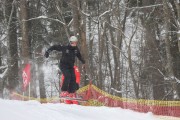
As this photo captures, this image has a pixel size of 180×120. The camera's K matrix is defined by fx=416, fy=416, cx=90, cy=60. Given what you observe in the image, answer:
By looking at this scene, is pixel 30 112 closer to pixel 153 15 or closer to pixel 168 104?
pixel 168 104

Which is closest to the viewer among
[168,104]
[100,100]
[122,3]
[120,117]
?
[120,117]

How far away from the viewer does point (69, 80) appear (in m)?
12.1

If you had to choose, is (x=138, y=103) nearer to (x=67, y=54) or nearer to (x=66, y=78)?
(x=66, y=78)

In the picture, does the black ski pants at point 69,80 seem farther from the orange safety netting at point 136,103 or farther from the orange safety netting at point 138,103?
the orange safety netting at point 138,103

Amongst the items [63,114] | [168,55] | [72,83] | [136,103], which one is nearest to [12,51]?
[168,55]

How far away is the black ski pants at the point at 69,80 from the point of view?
39.7ft

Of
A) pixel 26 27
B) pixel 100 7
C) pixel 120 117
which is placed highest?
pixel 100 7

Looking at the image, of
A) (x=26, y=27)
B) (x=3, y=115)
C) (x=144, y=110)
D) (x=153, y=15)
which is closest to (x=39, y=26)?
(x=26, y=27)

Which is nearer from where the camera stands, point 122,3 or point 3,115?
point 3,115

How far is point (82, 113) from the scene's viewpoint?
936 cm

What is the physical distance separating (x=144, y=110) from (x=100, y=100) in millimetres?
2627

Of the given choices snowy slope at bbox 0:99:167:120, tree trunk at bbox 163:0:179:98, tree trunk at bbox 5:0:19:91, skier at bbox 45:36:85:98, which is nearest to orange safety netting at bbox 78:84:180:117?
snowy slope at bbox 0:99:167:120

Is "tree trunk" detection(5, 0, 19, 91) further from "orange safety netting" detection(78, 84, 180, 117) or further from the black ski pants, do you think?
the black ski pants

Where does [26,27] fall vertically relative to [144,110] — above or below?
above
